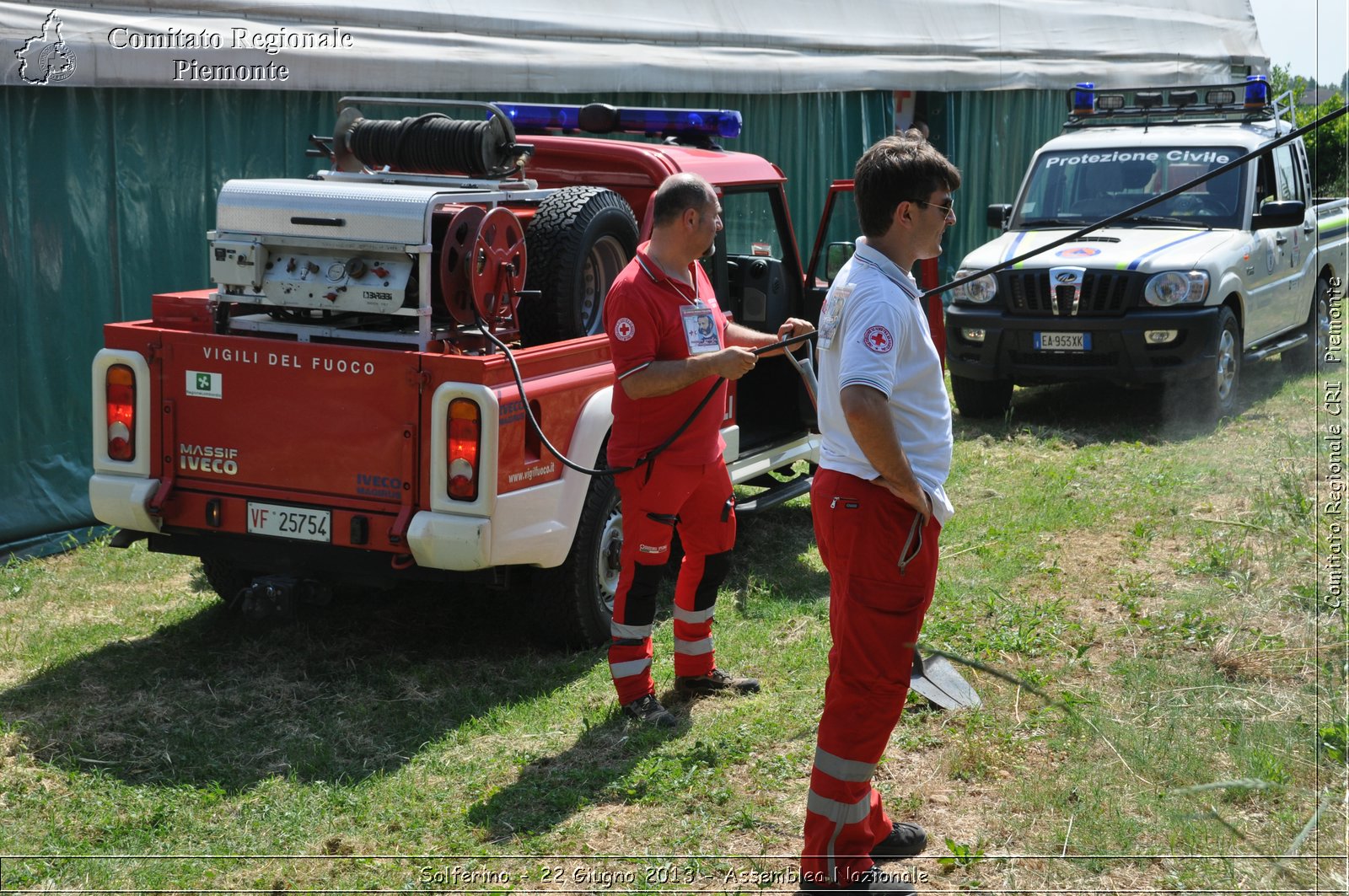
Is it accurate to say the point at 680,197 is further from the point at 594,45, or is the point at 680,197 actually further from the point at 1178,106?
the point at 1178,106

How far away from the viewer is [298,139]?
8750 millimetres

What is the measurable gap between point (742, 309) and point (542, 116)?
4.84 feet

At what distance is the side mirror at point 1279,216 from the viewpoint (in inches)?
394

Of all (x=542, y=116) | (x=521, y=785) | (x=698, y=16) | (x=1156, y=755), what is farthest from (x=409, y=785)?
(x=698, y=16)

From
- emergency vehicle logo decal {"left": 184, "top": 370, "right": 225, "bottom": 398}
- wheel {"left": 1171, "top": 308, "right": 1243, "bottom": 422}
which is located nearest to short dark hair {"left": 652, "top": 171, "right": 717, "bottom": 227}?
Result: emergency vehicle logo decal {"left": 184, "top": 370, "right": 225, "bottom": 398}

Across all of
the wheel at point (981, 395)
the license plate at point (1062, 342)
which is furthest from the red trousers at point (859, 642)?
the wheel at point (981, 395)

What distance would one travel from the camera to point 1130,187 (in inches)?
433

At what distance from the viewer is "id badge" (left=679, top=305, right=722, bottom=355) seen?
4.92 metres

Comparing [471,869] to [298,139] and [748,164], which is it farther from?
[298,139]

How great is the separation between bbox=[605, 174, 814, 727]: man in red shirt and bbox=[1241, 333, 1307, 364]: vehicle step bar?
6967mm

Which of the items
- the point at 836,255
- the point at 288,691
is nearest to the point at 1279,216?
the point at 836,255

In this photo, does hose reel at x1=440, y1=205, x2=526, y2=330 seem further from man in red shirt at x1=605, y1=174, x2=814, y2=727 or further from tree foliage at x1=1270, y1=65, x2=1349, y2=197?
tree foliage at x1=1270, y1=65, x2=1349, y2=197

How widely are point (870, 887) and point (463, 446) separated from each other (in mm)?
2169

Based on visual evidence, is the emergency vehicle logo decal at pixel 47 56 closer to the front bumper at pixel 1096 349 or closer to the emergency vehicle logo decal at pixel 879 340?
the emergency vehicle logo decal at pixel 879 340
